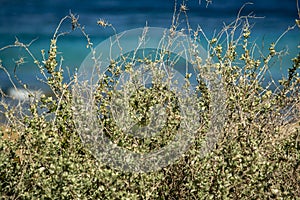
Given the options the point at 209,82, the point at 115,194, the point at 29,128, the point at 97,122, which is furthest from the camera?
the point at 209,82

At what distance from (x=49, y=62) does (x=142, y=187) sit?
1.52 meters

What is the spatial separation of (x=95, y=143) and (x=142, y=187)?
648 millimetres

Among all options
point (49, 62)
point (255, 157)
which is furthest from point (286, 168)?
point (49, 62)

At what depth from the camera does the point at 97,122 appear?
16.2 feet

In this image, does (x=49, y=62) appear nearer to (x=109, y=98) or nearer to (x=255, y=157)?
(x=109, y=98)

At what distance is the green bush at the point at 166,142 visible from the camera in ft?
13.9

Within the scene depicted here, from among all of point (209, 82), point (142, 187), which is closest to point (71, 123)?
point (142, 187)

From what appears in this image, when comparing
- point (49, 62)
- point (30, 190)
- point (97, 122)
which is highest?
point (49, 62)

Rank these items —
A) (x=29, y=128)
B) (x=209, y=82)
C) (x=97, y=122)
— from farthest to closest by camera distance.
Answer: (x=209, y=82) < (x=97, y=122) < (x=29, y=128)

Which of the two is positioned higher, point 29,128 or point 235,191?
point 29,128

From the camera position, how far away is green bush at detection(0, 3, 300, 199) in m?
4.24

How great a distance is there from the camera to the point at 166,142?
482 cm

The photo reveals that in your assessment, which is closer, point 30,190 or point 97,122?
point 30,190

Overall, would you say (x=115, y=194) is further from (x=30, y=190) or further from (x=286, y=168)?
(x=286, y=168)
